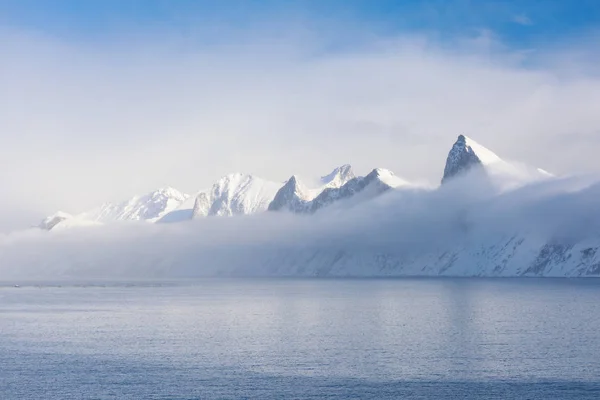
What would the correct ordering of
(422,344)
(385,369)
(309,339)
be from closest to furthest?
(385,369) < (422,344) < (309,339)

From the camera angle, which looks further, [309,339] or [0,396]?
[309,339]

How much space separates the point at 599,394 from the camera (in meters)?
98.2

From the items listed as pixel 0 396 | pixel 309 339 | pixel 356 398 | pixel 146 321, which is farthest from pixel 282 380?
pixel 146 321

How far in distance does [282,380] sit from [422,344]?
43566 millimetres

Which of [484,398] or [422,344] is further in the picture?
[422,344]

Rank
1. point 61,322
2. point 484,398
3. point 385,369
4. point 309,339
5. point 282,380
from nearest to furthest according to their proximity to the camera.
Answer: point 484,398 → point 282,380 → point 385,369 → point 309,339 → point 61,322

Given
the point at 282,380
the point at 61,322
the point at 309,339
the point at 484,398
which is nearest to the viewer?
the point at 484,398

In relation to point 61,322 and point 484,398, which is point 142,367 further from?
point 61,322

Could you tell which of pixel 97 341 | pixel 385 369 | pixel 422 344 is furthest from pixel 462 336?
pixel 97 341

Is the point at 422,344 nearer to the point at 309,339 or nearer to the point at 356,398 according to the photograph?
the point at 309,339

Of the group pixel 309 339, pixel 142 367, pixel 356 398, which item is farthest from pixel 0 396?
pixel 309 339

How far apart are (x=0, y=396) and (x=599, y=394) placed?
73423 millimetres

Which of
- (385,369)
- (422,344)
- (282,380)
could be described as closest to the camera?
(282,380)

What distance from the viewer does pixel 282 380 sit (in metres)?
108
